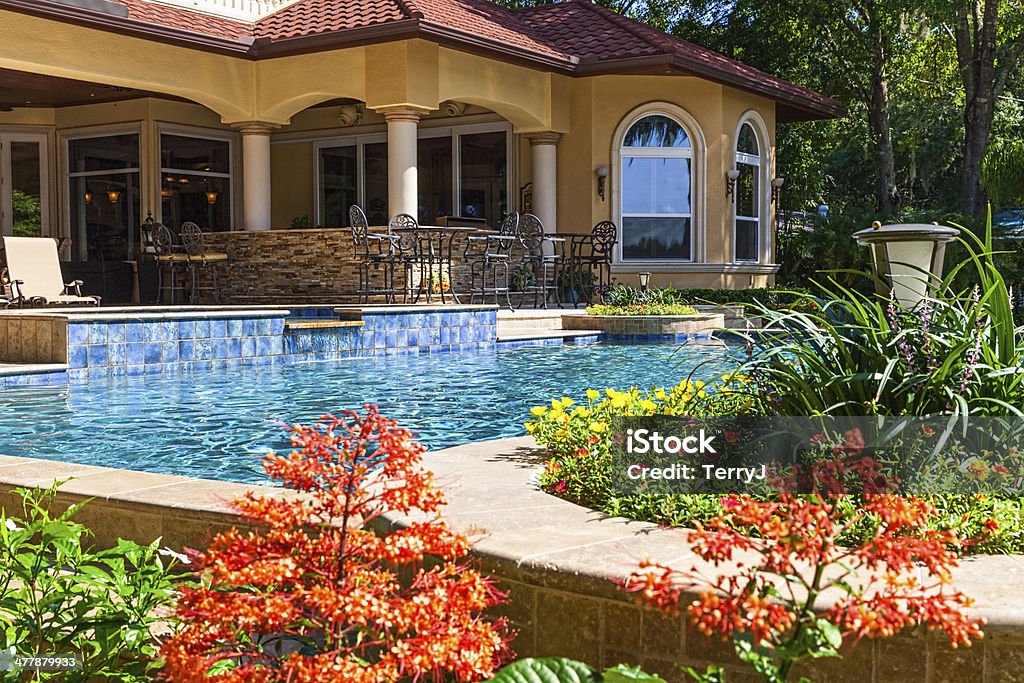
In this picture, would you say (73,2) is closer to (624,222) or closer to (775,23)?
(624,222)

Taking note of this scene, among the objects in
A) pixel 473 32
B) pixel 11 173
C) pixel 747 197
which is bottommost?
pixel 747 197

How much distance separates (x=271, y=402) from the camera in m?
6.73

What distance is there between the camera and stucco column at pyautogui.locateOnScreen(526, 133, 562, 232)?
16.0 m

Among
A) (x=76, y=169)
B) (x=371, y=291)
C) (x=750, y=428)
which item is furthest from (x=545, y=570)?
(x=76, y=169)

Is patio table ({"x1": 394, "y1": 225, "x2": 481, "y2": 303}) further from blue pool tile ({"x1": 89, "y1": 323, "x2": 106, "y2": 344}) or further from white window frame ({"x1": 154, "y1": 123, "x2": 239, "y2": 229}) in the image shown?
white window frame ({"x1": 154, "y1": 123, "x2": 239, "y2": 229})

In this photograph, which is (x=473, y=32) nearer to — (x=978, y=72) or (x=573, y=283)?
(x=573, y=283)

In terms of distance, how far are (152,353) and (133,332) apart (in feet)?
0.85

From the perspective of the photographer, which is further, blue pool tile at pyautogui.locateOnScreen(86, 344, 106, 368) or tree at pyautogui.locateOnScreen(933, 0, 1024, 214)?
tree at pyautogui.locateOnScreen(933, 0, 1024, 214)

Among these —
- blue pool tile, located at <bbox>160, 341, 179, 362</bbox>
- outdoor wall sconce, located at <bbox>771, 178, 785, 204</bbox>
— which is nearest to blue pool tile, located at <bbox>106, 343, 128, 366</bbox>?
blue pool tile, located at <bbox>160, 341, 179, 362</bbox>

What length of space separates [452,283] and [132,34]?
484 cm

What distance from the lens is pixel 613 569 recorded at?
7.02ft

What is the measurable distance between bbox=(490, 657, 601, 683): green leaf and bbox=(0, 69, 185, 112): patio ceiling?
1475 cm

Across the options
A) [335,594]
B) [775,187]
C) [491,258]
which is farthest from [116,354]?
[775,187]

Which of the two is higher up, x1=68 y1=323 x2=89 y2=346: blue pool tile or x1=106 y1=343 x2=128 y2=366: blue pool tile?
x1=68 y1=323 x2=89 y2=346: blue pool tile
